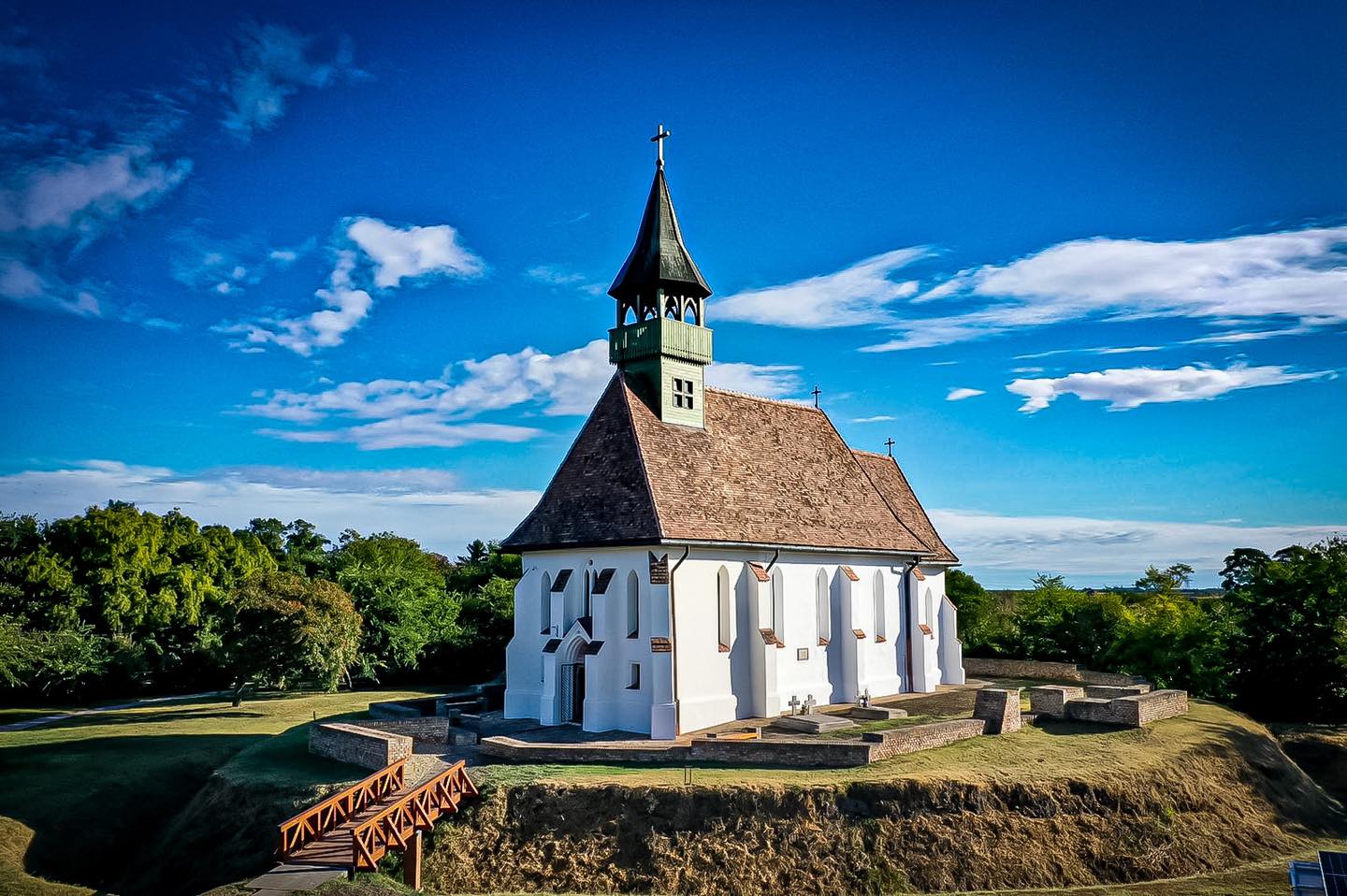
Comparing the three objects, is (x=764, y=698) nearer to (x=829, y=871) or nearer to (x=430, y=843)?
(x=829, y=871)

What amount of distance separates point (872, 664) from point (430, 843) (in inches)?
765

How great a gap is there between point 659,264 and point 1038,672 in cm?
2653

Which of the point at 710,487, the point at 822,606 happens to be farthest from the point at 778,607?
the point at 710,487

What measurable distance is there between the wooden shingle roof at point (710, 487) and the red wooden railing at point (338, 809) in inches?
367

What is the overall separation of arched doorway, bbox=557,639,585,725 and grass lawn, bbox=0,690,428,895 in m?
6.73

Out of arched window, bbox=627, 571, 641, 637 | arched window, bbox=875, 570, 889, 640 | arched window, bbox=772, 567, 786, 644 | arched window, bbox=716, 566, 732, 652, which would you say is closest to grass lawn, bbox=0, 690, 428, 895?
arched window, bbox=627, 571, 641, 637

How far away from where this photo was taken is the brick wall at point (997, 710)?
26.7m

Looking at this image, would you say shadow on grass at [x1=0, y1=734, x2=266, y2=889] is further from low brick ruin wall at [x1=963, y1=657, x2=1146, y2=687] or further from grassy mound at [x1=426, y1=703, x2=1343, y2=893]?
low brick ruin wall at [x1=963, y1=657, x2=1146, y2=687]

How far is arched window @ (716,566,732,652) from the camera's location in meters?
28.7

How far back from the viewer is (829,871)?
62.5 feet

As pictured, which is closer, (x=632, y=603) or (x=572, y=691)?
(x=632, y=603)

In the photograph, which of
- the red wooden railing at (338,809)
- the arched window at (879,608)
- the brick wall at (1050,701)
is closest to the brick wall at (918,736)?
the brick wall at (1050,701)

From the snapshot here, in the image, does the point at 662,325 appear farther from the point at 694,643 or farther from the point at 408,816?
the point at 408,816

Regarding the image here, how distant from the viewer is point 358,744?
23766 millimetres
